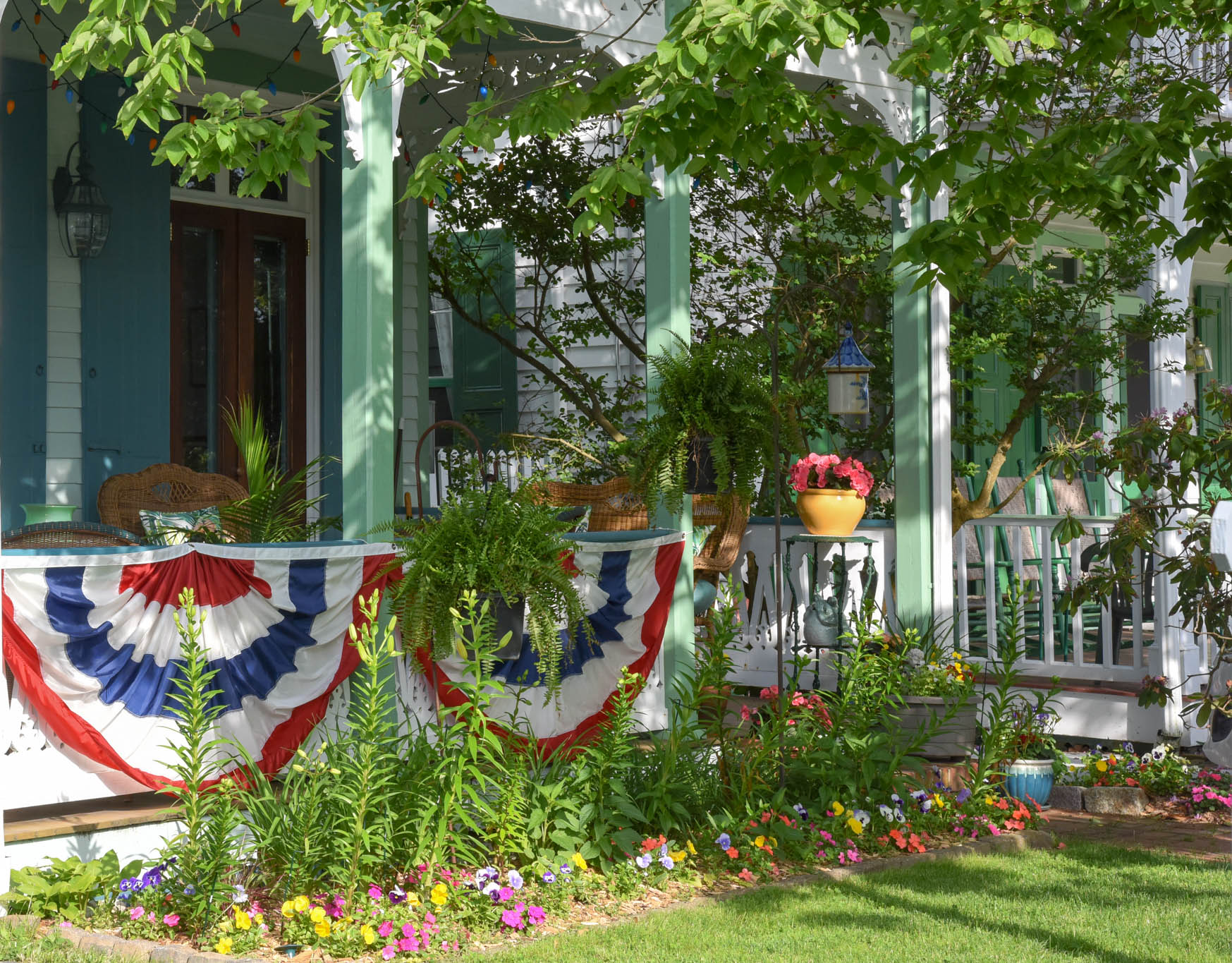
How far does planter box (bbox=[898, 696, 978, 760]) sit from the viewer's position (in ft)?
20.8

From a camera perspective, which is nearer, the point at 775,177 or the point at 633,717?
the point at 775,177

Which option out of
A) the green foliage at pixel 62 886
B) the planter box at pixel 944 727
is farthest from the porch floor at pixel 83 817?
the planter box at pixel 944 727

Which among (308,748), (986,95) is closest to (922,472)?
(986,95)

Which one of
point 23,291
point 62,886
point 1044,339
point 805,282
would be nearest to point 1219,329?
point 1044,339

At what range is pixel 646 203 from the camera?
20.4 ft

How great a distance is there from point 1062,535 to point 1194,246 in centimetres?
174

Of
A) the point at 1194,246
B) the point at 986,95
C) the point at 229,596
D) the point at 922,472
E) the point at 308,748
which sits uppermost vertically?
the point at 986,95

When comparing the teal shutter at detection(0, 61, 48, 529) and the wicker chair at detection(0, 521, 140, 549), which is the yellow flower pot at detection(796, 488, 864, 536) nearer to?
the wicker chair at detection(0, 521, 140, 549)

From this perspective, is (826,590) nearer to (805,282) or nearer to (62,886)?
(805,282)

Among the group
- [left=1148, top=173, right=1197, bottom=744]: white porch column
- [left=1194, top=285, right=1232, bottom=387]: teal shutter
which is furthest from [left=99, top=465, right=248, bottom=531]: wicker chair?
[left=1194, top=285, right=1232, bottom=387]: teal shutter

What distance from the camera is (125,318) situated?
7.02 m

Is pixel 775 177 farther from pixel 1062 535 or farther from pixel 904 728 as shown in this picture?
pixel 904 728

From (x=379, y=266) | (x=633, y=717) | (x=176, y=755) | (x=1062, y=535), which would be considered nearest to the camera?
(x=176, y=755)

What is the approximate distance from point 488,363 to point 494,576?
5898 mm
